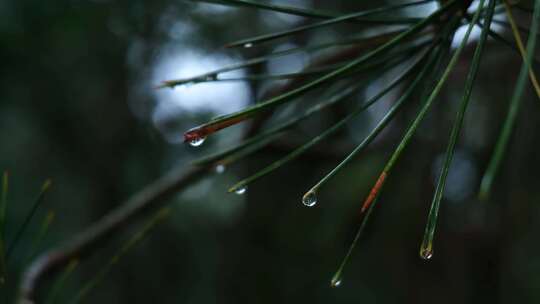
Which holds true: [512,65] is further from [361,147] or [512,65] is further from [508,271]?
[361,147]

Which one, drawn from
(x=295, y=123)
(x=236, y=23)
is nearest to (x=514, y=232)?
(x=236, y=23)

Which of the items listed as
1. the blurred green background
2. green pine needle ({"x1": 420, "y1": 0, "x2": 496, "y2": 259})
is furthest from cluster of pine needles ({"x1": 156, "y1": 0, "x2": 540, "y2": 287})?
the blurred green background

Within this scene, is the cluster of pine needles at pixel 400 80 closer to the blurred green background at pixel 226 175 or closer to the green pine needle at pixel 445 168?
the green pine needle at pixel 445 168

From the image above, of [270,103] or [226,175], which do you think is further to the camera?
[226,175]

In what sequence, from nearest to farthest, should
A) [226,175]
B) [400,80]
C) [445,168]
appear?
[445,168] < [400,80] < [226,175]

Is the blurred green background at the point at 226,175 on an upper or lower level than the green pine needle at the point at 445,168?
lower

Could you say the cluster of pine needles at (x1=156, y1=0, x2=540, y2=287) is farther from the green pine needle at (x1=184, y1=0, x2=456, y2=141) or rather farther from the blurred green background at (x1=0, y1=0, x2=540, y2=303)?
the blurred green background at (x1=0, y1=0, x2=540, y2=303)

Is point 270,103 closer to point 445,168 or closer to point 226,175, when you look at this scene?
point 445,168

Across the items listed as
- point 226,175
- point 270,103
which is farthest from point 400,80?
point 226,175

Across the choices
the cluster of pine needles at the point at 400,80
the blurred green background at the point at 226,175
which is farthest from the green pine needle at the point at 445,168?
the blurred green background at the point at 226,175
